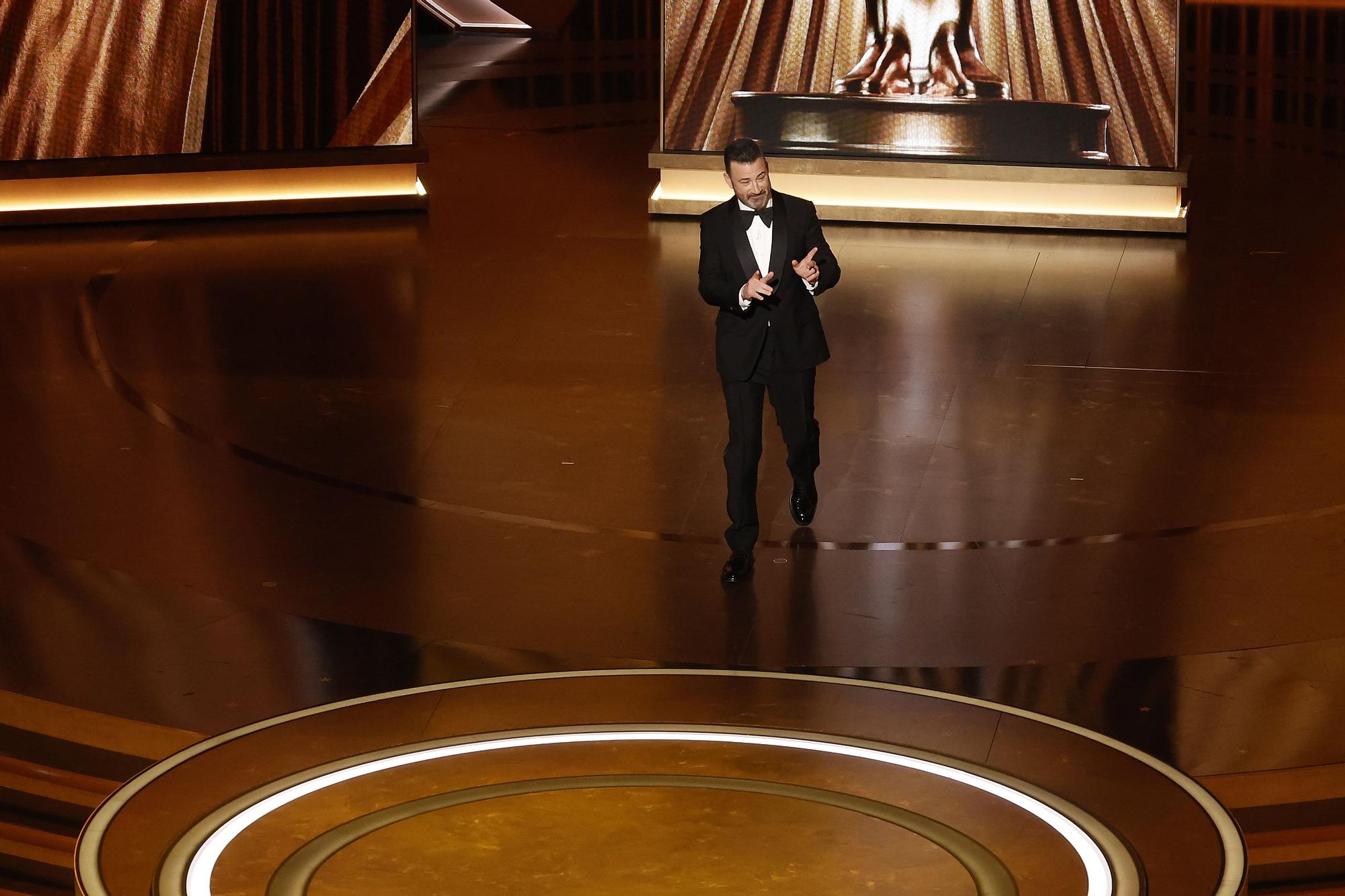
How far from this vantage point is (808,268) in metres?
5.03

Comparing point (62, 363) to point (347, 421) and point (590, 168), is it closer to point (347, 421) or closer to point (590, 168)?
point (347, 421)

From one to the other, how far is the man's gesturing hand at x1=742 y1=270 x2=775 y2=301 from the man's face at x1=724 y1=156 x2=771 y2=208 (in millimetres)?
202

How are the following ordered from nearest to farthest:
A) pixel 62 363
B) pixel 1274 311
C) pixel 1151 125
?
pixel 62 363
pixel 1274 311
pixel 1151 125

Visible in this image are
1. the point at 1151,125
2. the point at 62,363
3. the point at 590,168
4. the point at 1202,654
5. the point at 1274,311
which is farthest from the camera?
the point at 590,168

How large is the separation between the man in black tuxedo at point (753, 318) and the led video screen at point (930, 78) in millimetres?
4543

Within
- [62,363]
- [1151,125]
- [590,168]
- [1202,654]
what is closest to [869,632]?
[1202,654]

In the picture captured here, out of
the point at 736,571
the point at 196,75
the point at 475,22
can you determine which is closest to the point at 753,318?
the point at 736,571

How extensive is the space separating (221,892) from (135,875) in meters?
0.18

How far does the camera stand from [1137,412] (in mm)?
6895

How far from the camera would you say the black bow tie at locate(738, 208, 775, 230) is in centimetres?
524

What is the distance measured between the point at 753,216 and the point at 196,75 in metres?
5.30

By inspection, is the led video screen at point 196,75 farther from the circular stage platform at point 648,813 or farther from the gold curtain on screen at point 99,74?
the circular stage platform at point 648,813

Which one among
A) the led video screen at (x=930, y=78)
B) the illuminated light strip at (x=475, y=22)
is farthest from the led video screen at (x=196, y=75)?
the illuminated light strip at (x=475, y=22)

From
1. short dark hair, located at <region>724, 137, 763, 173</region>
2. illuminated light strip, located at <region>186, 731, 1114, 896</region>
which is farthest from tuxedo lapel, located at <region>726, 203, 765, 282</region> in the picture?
illuminated light strip, located at <region>186, 731, 1114, 896</region>
